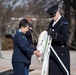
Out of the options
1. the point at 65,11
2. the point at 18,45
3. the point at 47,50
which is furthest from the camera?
the point at 65,11

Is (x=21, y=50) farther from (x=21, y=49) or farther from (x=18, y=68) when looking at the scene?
(x=18, y=68)

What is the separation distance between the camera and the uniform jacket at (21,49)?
6255 millimetres

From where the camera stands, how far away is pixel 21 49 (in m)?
6.35

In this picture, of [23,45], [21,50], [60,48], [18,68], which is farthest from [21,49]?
[60,48]

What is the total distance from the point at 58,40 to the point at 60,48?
160 millimetres

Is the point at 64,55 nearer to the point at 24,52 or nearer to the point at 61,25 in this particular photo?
the point at 61,25

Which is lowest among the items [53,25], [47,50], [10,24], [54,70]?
[10,24]

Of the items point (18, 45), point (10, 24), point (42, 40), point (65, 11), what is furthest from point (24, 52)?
point (10, 24)

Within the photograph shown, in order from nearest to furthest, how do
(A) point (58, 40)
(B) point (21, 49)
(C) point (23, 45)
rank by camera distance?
(A) point (58, 40) → (C) point (23, 45) → (B) point (21, 49)

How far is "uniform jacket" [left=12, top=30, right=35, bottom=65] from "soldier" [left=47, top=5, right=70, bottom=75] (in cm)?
65

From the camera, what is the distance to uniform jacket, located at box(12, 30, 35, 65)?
625 centimetres

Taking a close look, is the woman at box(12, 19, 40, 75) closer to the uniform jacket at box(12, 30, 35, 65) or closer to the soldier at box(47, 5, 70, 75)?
the uniform jacket at box(12, 30, 35, 65)

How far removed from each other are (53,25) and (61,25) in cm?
16

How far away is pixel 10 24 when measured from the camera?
1544 inches
